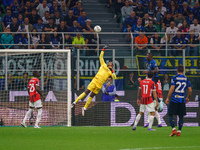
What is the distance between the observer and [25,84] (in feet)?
56.5

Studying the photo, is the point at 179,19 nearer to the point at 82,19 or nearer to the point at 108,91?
A: the point at 82,19

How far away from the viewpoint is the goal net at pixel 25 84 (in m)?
16.5

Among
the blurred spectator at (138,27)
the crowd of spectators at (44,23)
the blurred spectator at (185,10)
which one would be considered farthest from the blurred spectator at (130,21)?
the blurred spectator at (185,10)

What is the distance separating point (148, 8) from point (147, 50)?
5.88 metres

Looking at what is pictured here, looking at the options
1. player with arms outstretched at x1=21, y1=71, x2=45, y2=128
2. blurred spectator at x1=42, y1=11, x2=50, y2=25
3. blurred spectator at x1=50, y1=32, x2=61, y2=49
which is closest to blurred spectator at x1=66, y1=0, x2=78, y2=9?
blurred spectator at x1=42, y1=11, x2=50, y2=25

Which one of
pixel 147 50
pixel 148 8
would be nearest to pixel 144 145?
pixel 147 50

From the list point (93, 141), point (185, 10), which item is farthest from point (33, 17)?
point (93, 141)

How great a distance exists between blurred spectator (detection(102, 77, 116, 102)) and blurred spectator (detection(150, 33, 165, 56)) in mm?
2105

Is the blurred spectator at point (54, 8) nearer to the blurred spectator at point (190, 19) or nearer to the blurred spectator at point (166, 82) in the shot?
the blurred spectator at point (190, 19)

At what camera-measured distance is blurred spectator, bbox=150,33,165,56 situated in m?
18.2

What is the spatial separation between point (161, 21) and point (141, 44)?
173 inches

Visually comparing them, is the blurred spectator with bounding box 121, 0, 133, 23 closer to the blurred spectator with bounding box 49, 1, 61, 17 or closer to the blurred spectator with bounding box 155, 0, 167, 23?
the blurred spectator with bounding box 155, 0, 167, 23

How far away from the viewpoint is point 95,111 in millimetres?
17094

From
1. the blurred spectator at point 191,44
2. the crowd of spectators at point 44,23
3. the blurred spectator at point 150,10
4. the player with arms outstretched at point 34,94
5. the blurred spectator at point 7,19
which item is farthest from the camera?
the blurred spectator at point 150,10
